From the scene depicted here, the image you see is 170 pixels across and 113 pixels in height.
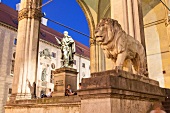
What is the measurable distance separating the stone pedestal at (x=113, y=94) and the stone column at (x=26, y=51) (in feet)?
19.7

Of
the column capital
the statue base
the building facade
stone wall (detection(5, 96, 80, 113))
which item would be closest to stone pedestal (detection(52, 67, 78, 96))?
the building facade

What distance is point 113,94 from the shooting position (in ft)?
11.0

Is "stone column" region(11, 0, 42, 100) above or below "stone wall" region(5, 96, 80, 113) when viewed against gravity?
above

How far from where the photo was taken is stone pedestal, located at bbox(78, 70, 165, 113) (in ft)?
11.0

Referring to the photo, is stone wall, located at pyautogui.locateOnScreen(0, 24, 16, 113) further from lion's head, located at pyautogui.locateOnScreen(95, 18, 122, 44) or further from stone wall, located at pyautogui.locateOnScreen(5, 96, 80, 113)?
lion's head, located at pyautogui.locateOnScreen(95, 18, 122, 44)

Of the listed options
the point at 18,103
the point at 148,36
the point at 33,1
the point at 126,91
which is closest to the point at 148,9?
the point at 148,36

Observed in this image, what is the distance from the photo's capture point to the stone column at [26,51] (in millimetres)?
9156

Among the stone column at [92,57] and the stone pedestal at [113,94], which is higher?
the stone column at [92,57]

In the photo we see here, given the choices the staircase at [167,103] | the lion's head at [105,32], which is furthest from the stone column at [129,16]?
the lion's head at [105,32]

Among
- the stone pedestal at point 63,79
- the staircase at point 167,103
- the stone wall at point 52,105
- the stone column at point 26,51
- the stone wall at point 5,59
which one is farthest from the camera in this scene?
the stone wall at point 5,59

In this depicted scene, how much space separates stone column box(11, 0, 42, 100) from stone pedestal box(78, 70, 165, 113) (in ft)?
19.7

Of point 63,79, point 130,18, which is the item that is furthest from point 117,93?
point 63,79

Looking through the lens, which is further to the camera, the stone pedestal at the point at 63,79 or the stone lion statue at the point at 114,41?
the stone pedestal at the point at 63,79

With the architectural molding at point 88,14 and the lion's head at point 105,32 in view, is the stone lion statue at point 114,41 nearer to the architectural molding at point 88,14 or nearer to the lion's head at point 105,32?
the lion's head at point 105,32
